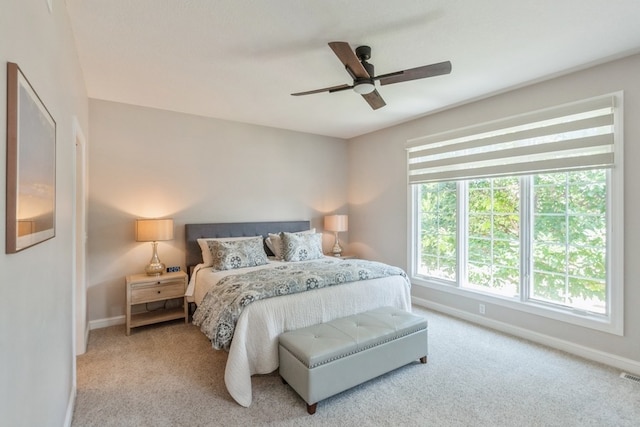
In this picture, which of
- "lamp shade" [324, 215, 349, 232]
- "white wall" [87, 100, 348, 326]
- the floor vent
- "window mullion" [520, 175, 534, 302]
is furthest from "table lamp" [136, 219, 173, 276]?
the floor vent

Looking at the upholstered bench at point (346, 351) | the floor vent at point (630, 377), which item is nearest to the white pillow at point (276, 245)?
the upholstered bench at point (346, 351)

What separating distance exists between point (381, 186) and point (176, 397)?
384cm

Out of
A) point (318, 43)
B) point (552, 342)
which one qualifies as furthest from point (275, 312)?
point (552, 342)

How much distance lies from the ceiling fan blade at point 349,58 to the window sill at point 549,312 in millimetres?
2869

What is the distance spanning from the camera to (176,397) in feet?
7.54

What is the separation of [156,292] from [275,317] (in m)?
1.83

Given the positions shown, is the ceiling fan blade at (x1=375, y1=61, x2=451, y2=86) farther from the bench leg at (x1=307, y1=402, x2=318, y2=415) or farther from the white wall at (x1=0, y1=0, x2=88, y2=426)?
the bench leg at (x1=307, y1=402, x2=318, y2=415)

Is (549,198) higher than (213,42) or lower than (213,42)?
lower

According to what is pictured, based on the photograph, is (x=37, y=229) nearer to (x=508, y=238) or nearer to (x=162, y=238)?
(x=162, y=238)

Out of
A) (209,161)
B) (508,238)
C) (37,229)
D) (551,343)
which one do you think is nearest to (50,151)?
(37,229)

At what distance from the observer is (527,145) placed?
3.28 meters

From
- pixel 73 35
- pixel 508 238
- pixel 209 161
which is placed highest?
pixel 73 35

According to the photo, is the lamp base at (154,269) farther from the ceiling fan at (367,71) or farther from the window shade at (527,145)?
the window shade at (527,145)

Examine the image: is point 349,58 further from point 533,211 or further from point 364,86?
point 533,211
